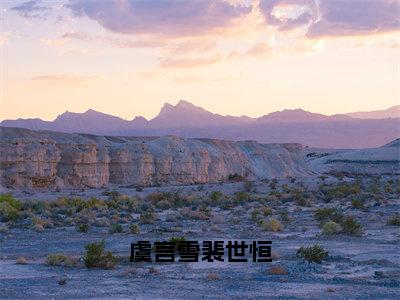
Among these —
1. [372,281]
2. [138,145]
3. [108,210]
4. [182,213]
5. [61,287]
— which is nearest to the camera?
[61,287]

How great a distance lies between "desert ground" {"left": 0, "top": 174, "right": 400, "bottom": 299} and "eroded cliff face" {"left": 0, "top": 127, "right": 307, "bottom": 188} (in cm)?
1712

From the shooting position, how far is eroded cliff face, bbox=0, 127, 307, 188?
179ft

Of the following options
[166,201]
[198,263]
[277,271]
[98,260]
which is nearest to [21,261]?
[98,260]

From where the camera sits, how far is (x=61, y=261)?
17.5 meters

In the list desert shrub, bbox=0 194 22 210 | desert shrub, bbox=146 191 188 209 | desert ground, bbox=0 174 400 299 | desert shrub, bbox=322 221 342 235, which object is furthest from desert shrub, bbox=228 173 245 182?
desert shrub, bbox=322 221 342 235

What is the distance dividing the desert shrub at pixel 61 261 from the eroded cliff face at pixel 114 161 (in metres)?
37.2

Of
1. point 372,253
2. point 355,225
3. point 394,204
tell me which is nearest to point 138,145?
point 394,204

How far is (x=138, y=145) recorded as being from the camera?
226ft

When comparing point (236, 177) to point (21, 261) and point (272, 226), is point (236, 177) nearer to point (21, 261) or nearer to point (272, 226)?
point (272, 226)

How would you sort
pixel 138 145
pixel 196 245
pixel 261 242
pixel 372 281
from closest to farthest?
pixel 372 281 < pixel 196 245 < pixel 261 242 < pixel 138 145

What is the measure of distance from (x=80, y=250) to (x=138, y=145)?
160ft

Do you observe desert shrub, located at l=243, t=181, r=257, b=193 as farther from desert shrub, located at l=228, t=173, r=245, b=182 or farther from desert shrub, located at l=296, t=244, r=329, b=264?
desert shrub, located at l=296, t=244, r=329, b=264

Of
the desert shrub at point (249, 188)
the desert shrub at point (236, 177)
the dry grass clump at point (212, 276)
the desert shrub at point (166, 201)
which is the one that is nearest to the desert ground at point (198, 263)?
the dry grass clump at point (212, 276)

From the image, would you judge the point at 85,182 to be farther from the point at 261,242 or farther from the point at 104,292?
the point at 104,292
